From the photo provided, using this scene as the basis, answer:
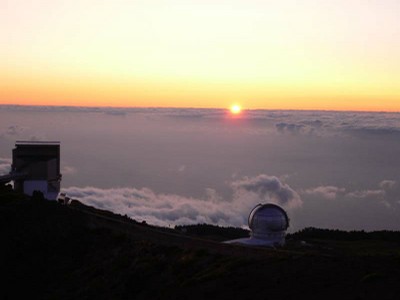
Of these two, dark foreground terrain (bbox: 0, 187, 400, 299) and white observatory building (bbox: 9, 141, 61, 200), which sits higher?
white observatory building (bbox: 9, 141, 61, 200)

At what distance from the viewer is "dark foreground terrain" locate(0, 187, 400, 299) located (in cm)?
1522

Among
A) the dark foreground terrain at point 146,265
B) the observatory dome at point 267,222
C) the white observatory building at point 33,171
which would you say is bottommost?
the dark foreground terrain at point 146,265

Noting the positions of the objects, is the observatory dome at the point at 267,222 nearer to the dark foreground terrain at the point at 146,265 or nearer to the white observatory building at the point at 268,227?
the white observatory building at the point at 268,227

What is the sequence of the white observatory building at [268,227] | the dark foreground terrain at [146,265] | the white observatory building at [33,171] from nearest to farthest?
the dark foreground terrain at [146,265] → the white observatory building at [268,227] → the white observatory building at [33,171]

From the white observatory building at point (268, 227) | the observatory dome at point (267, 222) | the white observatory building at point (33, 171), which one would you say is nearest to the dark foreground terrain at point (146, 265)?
the white observatory building at point (268, 227)

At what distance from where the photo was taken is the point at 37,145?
38469 millimetres

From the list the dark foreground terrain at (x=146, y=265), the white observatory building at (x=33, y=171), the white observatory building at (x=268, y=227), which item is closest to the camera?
the dark foreground terrain at (x=146, y=265)

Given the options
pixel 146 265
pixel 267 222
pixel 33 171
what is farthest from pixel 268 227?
pixel 33 171

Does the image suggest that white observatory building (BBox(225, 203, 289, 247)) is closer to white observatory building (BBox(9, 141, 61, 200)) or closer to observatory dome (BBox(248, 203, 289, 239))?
observatory dome (BBox(248, 203, 289, 239))

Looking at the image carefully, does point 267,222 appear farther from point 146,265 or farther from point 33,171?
point 33,171

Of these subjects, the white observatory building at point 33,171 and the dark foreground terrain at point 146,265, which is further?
the white observatory building at point 33,171

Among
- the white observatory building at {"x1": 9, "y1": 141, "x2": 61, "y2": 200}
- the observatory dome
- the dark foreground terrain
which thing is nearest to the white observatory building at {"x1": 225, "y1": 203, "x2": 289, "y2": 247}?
the observatory dome

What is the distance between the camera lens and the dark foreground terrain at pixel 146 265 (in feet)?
49.9

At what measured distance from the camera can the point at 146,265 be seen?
65.4 feet
